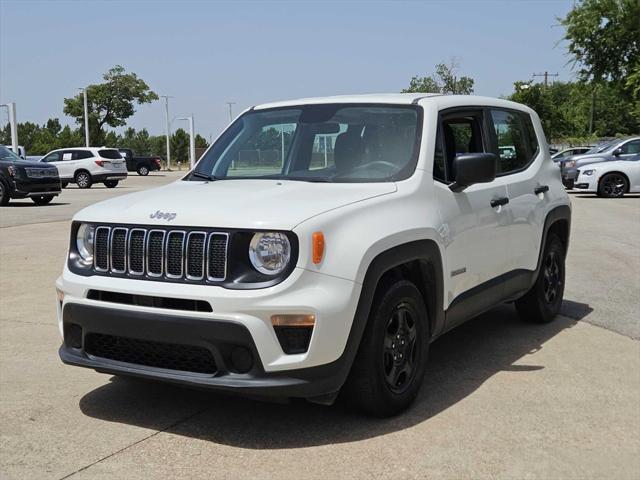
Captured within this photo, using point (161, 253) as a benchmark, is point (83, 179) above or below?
below

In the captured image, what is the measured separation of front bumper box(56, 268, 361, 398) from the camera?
3.64 m

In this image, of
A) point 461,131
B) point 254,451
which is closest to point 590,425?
point 254,451

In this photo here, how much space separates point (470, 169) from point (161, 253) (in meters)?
1.96

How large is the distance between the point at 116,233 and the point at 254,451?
1325mm

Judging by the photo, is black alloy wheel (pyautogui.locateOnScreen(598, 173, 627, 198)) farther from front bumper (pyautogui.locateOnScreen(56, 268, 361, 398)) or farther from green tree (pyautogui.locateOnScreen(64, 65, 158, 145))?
green tree (pyautogui.locateOnScreen(64, 65, 158, 145))

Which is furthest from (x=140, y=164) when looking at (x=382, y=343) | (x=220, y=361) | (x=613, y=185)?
(x=220, y=361)

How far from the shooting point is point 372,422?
13.9 ft

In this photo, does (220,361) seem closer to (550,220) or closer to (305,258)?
(305,258)

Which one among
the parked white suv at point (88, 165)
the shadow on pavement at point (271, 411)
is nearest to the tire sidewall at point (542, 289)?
the shadow on pavement at point (271, 411)

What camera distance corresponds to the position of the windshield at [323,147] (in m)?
4.72

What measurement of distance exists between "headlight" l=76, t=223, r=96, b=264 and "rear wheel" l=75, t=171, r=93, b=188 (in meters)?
28.8

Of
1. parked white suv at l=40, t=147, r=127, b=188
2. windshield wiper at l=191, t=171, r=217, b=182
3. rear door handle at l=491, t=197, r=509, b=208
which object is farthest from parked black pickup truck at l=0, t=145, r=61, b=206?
rear door handle at l=491, t=197, r=509, b=208

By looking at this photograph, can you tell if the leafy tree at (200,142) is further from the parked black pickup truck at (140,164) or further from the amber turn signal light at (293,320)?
the amber turn signal light at (293,320)

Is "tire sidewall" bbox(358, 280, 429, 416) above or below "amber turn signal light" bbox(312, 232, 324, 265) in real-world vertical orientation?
below
